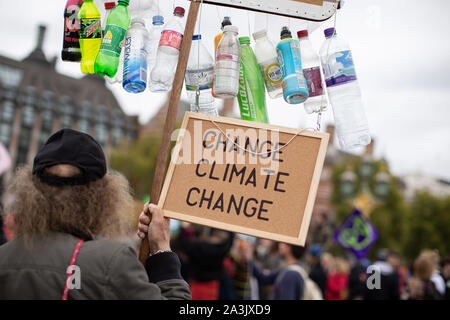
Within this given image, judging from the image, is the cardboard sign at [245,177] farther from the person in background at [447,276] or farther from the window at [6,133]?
the window at [6,133]

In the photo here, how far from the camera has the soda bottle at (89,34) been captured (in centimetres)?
213

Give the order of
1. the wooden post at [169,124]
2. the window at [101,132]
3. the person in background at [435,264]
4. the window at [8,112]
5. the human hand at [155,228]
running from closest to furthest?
the human hand at [155,228], the wooden post at [169,124], the person in background at [435,264], the window at [8,112], the window at [101,132]

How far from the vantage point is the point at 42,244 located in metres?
1.56

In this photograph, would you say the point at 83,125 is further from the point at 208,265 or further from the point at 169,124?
the point at 169,124

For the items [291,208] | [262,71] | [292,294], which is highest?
[262,71]

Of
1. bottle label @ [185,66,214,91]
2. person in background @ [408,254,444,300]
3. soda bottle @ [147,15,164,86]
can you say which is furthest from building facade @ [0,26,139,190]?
bottle label @ [185,66,214,91]

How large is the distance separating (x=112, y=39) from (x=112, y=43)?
2 cm

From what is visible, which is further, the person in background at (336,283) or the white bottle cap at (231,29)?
the person in background at (336,283)

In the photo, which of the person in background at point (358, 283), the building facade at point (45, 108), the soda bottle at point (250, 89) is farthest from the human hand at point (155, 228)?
the building facade at point (45, 108)

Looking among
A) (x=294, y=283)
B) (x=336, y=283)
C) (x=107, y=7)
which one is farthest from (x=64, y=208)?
(x=336, y=283)

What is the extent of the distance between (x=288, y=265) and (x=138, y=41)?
10.7 feet

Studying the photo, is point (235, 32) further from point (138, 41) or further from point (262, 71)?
point (138, 41)

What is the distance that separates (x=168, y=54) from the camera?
6.84 feet

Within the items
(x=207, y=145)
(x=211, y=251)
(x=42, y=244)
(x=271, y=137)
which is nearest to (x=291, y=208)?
(x=271, y=137)
